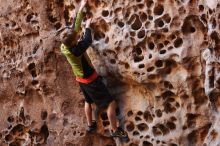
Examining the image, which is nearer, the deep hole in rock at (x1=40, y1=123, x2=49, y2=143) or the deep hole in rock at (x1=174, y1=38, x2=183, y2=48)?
the deep hole in rock at (x1=174, y1=38, x2=183, y2=48)

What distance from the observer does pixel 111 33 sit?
3762mm

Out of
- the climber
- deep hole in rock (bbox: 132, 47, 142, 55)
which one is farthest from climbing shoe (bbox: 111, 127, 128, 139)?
deep hole in rock (bbox: 132, 47, 142, 55)

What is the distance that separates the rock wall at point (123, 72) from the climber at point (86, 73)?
0.11 m

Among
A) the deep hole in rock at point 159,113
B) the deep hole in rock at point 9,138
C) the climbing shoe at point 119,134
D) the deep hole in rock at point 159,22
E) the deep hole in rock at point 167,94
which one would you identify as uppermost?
the deep hole in rock at point 159,22

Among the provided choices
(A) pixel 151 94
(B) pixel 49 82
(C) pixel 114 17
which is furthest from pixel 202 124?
(B) pixel 49 82

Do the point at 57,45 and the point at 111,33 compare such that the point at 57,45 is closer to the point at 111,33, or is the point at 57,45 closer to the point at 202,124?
the point at 111,33

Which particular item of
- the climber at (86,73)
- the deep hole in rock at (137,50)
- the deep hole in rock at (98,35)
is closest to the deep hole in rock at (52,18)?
the climber at (86,73)

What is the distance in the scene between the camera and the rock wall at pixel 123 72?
3508 mm

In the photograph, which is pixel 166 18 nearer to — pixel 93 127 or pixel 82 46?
pixel 82 46

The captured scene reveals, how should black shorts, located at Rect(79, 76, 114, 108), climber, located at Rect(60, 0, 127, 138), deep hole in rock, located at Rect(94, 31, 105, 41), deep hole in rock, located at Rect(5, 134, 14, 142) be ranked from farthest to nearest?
deep hole in rock, located at Rect(5, 134, 14, 142), deep hole in rock, located at Rect(94, 31, 105, 41), black shorts, located at Rect(79, 76, 114, 108), climber, located at Rect(60, 0, 127, 138)

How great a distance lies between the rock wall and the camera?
3508 millimetres

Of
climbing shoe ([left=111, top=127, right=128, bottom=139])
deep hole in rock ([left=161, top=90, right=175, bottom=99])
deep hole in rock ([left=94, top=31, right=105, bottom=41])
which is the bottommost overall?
climbing shoe ([left=111, top=127, right=128, bottom=139])

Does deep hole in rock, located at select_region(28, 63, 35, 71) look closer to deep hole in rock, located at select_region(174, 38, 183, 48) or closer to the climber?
the climber

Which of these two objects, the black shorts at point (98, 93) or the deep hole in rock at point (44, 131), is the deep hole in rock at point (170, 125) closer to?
the black shorts at point (98, 93)
